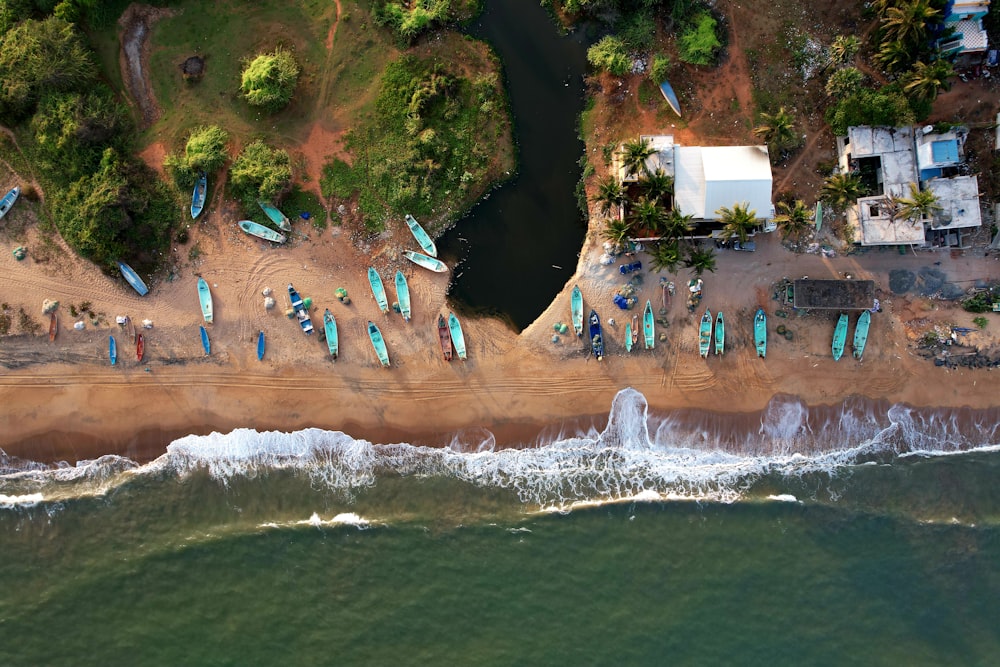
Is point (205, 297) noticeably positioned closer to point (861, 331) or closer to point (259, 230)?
point (259, 230)

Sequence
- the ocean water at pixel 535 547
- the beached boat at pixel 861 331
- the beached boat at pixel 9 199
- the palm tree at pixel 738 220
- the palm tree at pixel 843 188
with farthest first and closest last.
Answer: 1. the beached boat at pixel 861 331
2. the beached boat at pixel 9 199
3. the ocean water at pixel 535 547
4. the palm tree at pixel 843 188
5. the palm tree at pixel 738 220

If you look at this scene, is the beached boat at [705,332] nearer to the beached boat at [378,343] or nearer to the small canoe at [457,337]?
the small canoe at [457,337]

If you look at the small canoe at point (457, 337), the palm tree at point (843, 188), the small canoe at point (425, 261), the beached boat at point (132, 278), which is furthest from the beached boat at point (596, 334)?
the beached boat at point (132, 278)

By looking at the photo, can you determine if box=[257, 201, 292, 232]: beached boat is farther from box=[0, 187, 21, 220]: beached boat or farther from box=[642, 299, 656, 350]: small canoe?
box=[642, 299, 656, 350]: small canoe

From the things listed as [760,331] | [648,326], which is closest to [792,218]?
[760,331]

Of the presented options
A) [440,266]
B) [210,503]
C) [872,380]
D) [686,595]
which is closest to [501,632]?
[686,595]

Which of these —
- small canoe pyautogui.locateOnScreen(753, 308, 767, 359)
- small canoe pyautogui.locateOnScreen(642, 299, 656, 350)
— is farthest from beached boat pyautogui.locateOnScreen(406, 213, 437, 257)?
small canoe pyautogui.locateOnScreen(753, 308, 767, 359)
